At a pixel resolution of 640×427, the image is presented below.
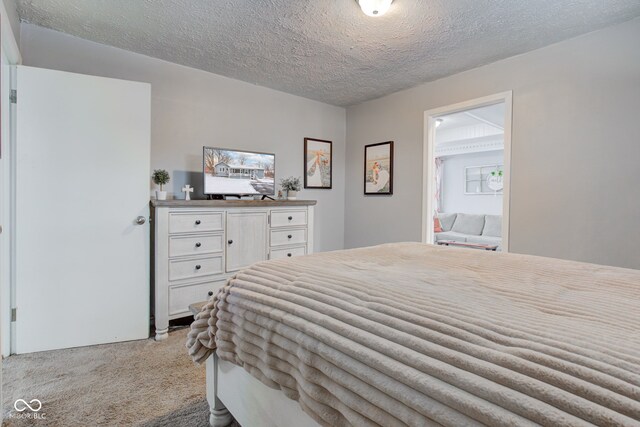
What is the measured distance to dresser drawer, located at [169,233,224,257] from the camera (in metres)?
2.40

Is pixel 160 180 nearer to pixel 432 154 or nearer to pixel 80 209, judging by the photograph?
pixel 80 209

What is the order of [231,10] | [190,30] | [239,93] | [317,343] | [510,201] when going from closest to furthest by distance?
[317,343] → [231,10] → [190,30] → [510,201] → [239,93]

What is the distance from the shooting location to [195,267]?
8.23 ft

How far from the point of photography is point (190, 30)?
7.52 feet

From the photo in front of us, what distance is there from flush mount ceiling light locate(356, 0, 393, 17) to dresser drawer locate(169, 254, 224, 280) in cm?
206

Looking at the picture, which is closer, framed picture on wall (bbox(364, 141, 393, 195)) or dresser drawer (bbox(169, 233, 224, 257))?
dresser drawer (bbox(169, 233, 224, 257))

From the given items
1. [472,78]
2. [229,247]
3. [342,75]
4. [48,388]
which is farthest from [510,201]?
[48,388]

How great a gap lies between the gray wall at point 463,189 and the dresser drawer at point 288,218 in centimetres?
540

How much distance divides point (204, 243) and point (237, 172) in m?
0.73

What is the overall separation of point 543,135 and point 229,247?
107 inches

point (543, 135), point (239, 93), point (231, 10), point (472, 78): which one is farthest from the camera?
point (239, 93)

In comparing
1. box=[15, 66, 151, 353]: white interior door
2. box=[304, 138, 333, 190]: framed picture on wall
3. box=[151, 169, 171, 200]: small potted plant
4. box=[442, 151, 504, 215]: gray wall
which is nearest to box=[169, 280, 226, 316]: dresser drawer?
box=[15, 66, 151, 353]: white interior door

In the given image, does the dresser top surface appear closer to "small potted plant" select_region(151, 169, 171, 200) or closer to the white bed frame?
"small potted plant" select_region(151, 169, 171, 200)

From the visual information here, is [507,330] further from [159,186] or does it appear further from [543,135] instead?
[159,186]
